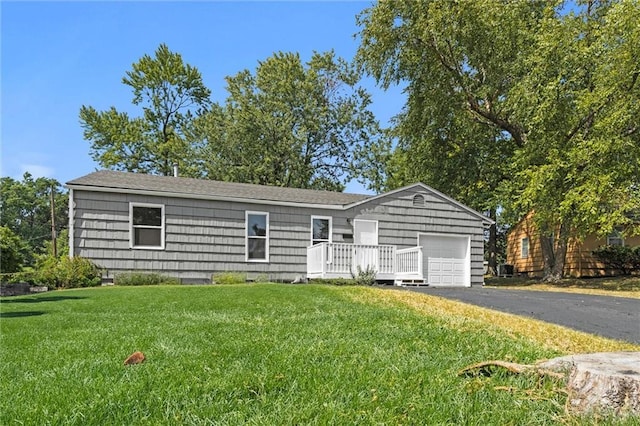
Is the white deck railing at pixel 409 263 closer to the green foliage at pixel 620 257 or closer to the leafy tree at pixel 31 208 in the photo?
the green foliage at pixel 620 257

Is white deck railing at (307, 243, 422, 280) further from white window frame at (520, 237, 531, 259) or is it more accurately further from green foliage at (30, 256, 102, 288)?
white window frame at (520, 237, 531, 259)

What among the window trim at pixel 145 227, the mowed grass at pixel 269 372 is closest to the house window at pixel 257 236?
the window trim at pixel 145 227

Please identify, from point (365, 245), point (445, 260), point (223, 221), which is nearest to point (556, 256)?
point (445, 260)

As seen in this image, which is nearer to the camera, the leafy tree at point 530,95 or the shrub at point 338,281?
the shrub at point 338,281

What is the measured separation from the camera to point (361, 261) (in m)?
15.0

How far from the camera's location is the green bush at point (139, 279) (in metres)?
12.9

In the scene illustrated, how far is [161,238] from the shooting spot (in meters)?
14.0

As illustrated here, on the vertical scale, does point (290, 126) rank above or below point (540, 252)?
above

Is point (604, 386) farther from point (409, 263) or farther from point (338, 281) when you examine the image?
point (409, 263)

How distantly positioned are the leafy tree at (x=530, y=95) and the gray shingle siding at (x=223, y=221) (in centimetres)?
350

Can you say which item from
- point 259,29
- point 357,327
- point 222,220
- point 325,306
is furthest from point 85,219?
point 357,327

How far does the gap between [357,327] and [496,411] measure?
9.08ft

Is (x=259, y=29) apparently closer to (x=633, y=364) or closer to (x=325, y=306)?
(x=325, y=306)

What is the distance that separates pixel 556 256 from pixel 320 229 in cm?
1126
